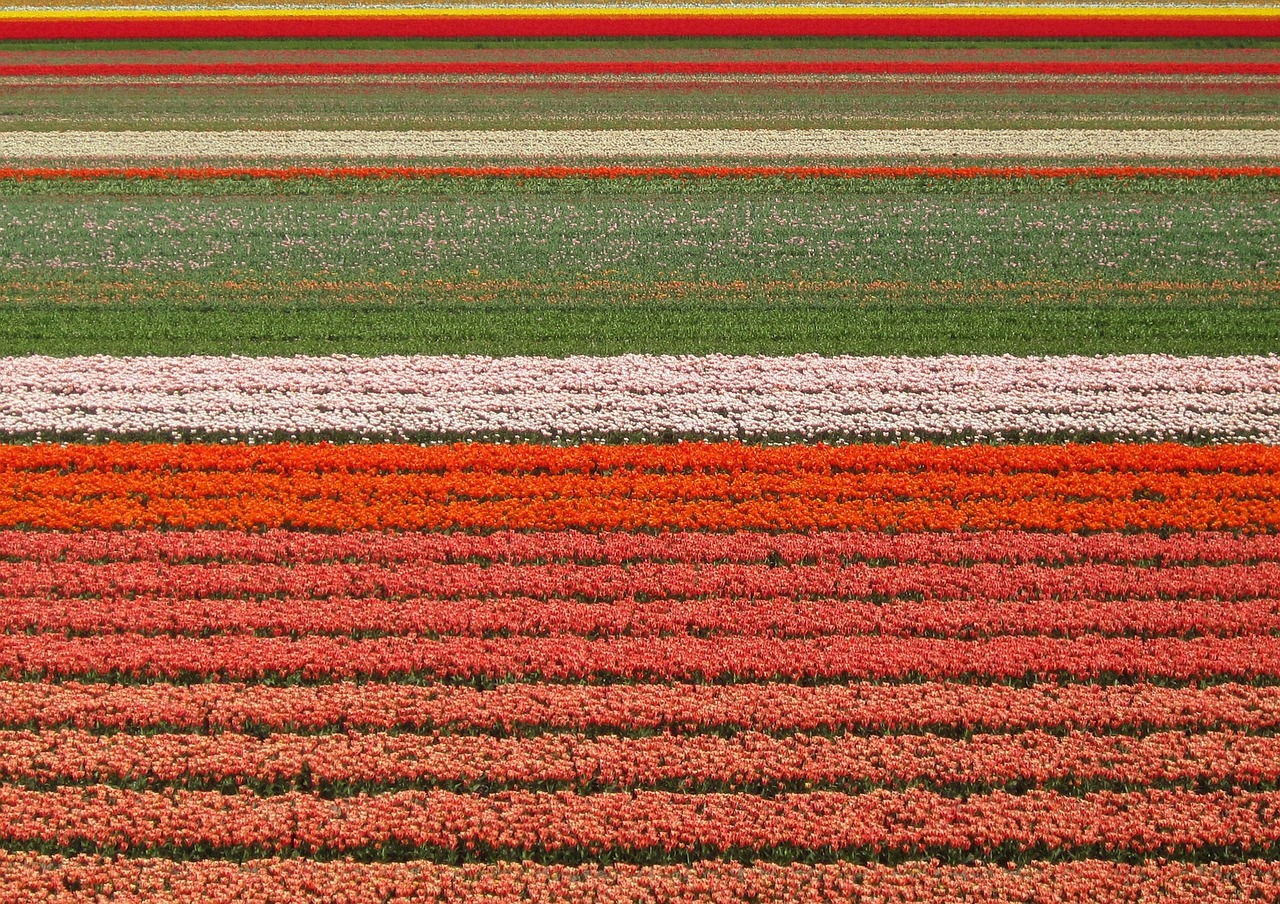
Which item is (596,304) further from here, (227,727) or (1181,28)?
(1181,28)

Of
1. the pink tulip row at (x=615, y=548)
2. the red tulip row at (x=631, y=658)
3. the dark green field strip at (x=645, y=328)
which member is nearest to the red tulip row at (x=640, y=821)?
the red tulip row at (x=631, y=658)

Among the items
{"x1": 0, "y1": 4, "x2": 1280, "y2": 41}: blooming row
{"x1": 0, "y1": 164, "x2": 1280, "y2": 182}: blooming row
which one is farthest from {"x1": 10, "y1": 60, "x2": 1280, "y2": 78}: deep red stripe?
{"x1": 0, "y1": 164, "x2": 1280, "y2": 182}: blooming row

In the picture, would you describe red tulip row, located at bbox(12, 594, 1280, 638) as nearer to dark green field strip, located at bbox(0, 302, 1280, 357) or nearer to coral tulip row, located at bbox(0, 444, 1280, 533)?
coral tulip row, located at bbox(0, 444, 1280, 533)

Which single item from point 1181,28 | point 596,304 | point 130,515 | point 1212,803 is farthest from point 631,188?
point 1181,28

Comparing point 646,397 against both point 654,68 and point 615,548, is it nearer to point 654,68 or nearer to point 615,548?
point 615,548

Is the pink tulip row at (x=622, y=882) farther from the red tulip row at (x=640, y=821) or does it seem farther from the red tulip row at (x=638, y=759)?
the red tulip row at (x=638, y=759)

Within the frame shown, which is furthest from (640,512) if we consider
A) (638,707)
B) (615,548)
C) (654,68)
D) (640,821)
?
(654,68)
